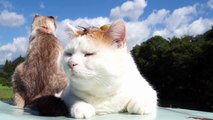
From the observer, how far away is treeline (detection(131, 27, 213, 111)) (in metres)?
43.6

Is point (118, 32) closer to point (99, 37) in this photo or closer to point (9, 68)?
point (99, 37)

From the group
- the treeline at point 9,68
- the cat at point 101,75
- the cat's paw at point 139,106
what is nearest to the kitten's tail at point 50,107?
the cat at point 101,75

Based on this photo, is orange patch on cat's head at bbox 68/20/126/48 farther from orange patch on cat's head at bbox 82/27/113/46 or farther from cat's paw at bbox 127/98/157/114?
cat's paw at bbox 127/98/157/114

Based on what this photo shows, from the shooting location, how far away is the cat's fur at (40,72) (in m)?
3.83

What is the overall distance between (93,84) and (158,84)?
2124 inches

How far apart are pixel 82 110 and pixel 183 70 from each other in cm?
4820

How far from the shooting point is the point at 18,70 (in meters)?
4.14

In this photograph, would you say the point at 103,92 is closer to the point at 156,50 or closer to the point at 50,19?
the point at 50,19

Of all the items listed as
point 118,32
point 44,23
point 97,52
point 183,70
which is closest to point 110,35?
point 118,32

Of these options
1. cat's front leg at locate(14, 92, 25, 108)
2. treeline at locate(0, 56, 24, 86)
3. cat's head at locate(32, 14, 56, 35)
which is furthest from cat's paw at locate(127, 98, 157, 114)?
treeline at locate(0, 56, 24, 86)

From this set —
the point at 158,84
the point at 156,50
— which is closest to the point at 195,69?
the point at 158,84

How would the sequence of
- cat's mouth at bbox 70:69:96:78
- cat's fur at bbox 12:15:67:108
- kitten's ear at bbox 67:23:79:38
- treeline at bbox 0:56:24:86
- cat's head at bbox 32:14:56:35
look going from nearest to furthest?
cat's mouth at bbox 70:69:96:78 < kitten's ear at bbox 67:23:79:38 < cat's fur at bbox 12:15:67:108 < cat's head at bbox 32:14:56:35 < treeline at bbox 0:56:24:86

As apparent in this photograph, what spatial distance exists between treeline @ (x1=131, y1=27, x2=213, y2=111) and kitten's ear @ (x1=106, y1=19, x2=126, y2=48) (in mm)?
36041

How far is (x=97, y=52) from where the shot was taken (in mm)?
3057
